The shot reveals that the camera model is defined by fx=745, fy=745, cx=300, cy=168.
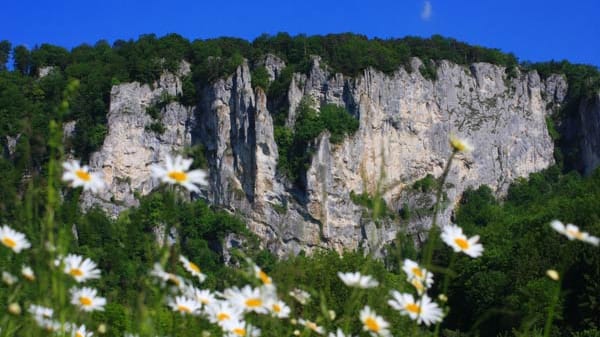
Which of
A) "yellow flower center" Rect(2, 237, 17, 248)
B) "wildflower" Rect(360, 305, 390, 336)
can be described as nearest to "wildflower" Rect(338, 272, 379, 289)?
"wildflower" Rect(360, 305, 390, 336)

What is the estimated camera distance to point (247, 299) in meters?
2.55

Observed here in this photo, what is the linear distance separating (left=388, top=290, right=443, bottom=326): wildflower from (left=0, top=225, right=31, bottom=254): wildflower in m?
1.23

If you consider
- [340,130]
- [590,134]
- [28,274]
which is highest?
[590,134]

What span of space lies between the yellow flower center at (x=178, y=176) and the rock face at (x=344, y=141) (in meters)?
62.9

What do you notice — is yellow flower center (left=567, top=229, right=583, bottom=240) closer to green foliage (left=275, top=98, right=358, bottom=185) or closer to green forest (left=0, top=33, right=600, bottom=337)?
green forest (left=0, top=33, right=600, bottom=337)

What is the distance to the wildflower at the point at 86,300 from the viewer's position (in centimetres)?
242

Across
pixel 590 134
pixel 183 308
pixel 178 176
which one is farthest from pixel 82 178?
pixel 590 134

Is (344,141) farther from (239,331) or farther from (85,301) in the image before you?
(85,301)

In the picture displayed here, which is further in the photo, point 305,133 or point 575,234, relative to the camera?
point 305,133

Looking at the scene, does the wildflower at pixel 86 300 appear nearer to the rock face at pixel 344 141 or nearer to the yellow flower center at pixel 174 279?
the yellow flower center at pixel 174 279

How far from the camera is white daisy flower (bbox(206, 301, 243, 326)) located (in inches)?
103

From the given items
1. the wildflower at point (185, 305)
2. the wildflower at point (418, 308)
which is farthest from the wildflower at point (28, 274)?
the wildflower at point (418, 308)

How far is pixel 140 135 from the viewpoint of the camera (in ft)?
249

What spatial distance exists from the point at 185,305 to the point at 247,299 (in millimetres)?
293
